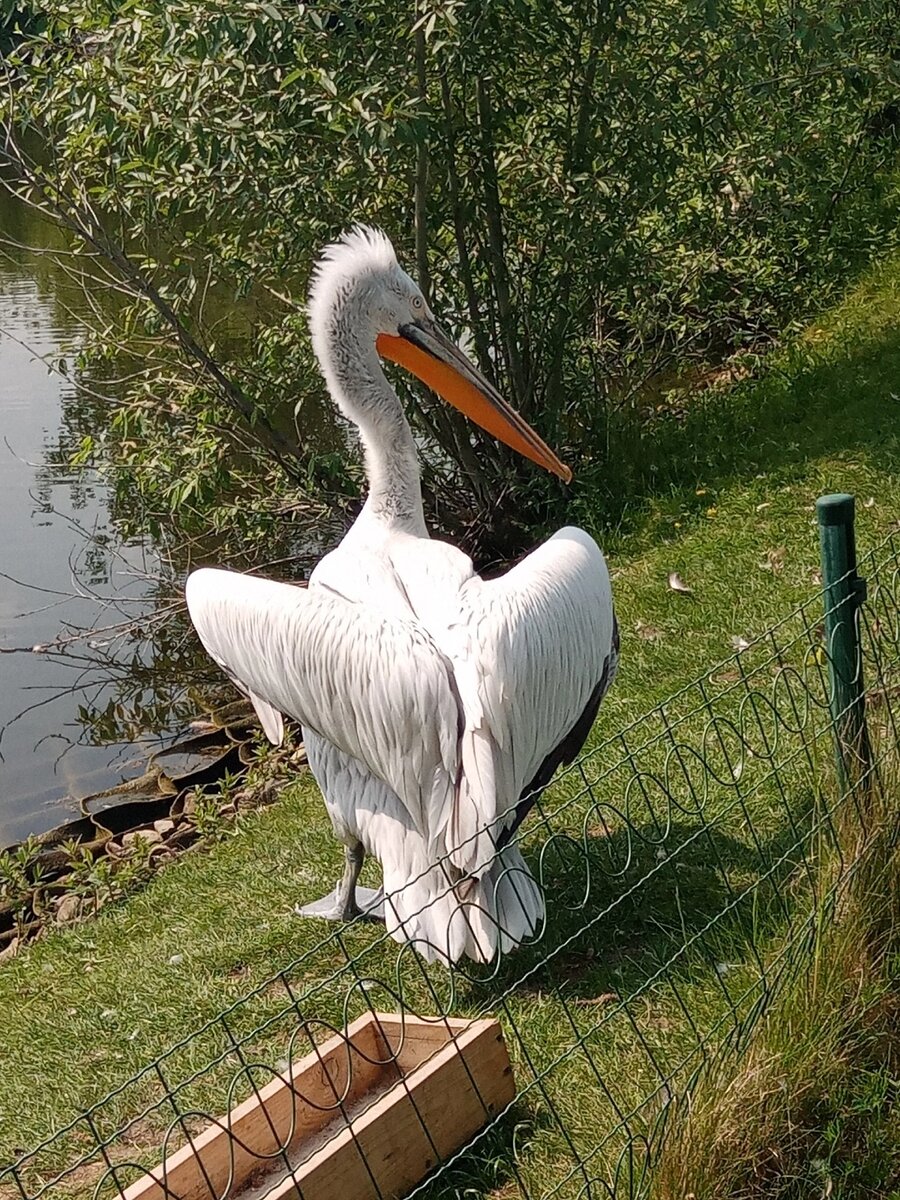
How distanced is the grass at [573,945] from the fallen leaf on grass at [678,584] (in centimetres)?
3

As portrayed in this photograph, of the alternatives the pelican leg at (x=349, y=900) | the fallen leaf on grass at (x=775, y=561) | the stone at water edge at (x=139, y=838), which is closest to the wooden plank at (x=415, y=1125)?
the pelican leg at (x=349, y=900)

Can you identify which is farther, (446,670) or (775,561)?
(775,561)

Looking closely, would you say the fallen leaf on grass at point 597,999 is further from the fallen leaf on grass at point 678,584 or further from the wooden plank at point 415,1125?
the fallen leaf on grass at point 678,584

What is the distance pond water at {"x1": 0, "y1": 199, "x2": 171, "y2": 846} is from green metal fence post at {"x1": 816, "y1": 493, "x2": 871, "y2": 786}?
169 inches

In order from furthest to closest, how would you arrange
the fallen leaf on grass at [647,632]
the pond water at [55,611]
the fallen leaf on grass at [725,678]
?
the pond water at [55,611] → the fallen leaf on grass at [647,632] → the fallen leaf on grass at [725,678]

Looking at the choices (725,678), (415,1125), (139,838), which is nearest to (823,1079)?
(415,1125)

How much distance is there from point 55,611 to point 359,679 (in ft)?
17.5

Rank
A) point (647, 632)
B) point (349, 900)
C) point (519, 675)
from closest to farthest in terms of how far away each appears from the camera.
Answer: point (519, 675) → point (349, 900) → point (647, 632)

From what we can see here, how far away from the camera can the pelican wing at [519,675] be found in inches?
135

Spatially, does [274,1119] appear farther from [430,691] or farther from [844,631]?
[844,631]

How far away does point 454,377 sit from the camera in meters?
4.81

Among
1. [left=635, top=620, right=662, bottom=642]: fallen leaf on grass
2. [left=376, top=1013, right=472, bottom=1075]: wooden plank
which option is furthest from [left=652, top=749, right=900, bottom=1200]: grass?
[left=635, top=620, right=662, bottom=642]: fallen leaf on grass

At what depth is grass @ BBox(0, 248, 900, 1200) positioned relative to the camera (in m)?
3.00

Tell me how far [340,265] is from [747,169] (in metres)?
3.47
